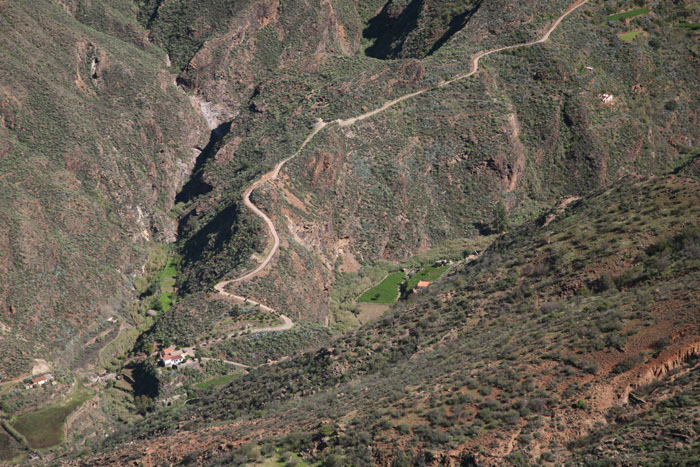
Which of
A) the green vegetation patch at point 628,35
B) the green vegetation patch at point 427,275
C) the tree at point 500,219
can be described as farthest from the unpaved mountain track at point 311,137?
the tree at point 500,219

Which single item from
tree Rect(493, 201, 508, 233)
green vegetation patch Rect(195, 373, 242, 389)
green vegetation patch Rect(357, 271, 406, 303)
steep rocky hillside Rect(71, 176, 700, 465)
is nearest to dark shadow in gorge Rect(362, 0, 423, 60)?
tree Rect(493, 201, 508, 233)

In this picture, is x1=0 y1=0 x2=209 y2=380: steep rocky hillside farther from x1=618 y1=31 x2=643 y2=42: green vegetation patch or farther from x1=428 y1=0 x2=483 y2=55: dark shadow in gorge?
x1=618 y1=31 x2=643 y2=42: green vegetation patch

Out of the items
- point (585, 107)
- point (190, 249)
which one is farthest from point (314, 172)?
point (585, 107)

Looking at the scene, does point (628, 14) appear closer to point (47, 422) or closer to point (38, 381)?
point (38, 381)

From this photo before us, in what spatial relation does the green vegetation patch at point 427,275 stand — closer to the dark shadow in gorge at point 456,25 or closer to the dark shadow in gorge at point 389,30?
the dark shadow in gorge at point 456,25

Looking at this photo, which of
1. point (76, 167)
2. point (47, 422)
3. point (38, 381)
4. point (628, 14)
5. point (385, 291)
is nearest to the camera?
point (47, 422)

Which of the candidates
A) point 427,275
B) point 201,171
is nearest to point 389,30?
point 201,171

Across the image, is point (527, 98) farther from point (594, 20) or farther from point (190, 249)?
point (190, 249)
